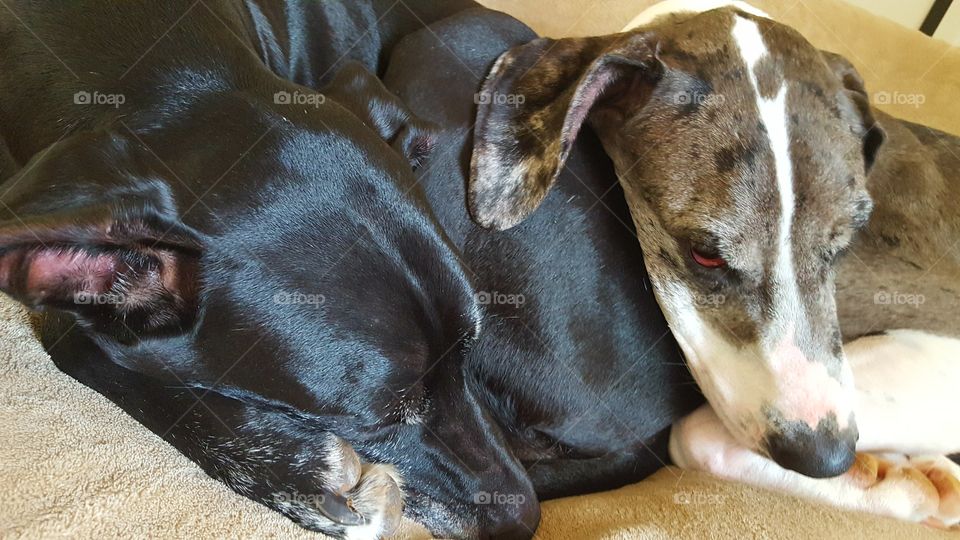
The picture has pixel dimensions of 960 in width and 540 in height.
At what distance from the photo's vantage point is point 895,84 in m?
2.75

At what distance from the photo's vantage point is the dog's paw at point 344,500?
1436 millimetres

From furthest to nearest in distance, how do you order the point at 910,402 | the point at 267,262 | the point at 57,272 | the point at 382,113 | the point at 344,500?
the point at 910,402
the point at 382,113
the point at 344,500
the point at 267,262
the point at 57,272

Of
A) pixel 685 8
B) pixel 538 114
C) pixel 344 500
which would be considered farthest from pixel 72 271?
pixel 685 8

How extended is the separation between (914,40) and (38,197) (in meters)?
2.81

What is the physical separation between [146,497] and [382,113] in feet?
2.63

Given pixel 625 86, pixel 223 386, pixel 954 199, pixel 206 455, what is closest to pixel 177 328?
pixel 223 386

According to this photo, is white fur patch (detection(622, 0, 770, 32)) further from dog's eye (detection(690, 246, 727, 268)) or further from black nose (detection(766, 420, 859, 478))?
black nose (detection(766, 420, 859, 478))

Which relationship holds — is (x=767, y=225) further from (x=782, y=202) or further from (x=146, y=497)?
(x=146, y=497)

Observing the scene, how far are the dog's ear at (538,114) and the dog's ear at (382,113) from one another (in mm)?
143

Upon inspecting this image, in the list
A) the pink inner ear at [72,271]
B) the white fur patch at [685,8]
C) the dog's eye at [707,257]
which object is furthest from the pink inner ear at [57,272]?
the white fur patch at [685,8]

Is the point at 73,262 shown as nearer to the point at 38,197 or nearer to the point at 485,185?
the point at 38,197

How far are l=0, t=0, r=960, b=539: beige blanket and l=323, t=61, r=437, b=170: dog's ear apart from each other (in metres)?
0.70

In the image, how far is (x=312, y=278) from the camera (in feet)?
4.23

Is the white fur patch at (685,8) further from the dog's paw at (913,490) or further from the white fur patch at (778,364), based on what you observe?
the dog's paw at (913,490)
